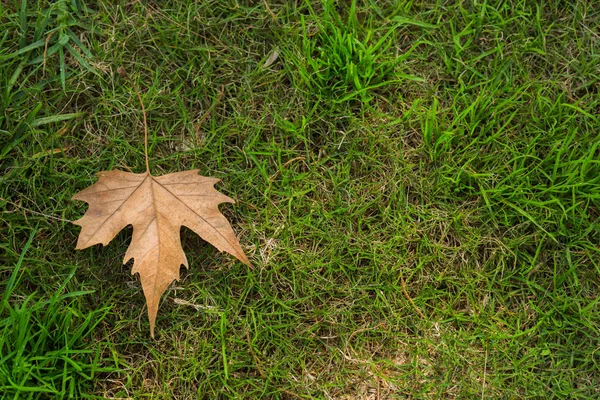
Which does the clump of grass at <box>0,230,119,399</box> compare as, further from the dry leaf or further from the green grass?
the dry leaf

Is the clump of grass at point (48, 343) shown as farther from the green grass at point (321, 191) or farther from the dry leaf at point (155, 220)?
the dry leaf at point (155, 220)

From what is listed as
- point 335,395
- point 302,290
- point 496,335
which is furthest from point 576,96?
point 335,395

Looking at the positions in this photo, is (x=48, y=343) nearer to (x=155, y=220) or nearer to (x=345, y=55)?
(x=155, y=220)

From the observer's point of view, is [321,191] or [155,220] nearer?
[155,220]

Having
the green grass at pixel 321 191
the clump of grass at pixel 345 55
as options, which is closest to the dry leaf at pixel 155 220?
the green grass at pixel 321 191

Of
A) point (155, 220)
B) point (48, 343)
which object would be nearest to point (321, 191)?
point (155, 220)
